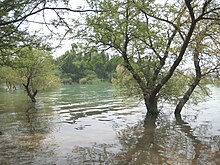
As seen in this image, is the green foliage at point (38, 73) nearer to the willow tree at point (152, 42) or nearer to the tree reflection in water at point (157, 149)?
the willow tree at point (152, 42)

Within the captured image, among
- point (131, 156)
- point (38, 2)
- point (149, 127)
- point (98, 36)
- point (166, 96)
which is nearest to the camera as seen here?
point (38, 2)

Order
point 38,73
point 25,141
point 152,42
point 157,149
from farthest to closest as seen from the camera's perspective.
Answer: point 38,73, point 152,42, point 25,141, point 157,149

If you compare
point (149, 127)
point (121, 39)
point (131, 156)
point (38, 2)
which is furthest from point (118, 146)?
point (121, 39)

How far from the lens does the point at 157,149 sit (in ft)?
42.6

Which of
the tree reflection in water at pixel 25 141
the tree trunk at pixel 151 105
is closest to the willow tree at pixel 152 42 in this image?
the tree trunk at pixel 151 105

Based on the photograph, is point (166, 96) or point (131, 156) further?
point (166, 96)

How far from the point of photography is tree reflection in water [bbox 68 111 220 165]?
11.2 metres

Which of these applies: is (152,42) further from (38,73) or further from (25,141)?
(38,73)

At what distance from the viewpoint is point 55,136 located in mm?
15906

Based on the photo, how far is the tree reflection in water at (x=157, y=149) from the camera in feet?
36.8

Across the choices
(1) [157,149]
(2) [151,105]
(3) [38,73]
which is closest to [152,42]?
(2) [151,105]

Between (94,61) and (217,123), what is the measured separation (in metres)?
10.2

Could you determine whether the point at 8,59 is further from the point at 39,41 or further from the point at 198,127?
the point at 198,127

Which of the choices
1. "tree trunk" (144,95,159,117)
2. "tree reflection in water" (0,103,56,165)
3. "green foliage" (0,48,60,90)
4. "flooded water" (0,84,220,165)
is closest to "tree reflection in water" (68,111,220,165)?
"flooded water" (0,84,220,165)
